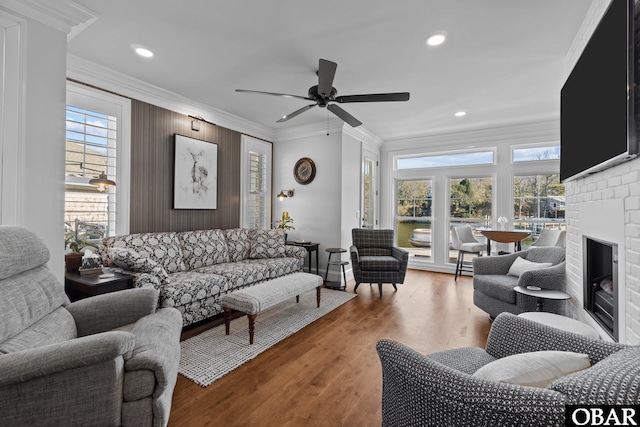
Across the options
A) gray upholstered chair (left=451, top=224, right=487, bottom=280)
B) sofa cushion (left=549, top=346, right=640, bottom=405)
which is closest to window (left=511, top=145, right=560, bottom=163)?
gray upholstered chair (left=451, top=224, right=487, bottom=280)

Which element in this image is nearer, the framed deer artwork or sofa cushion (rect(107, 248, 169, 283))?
sofa cushion (rect(107, 248, 169, 283))

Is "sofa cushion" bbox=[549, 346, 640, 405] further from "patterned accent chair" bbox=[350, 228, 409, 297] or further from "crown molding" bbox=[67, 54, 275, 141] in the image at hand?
"crown molding" bbox=[67, 54, 275, 141]

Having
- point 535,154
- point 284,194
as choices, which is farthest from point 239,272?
point 535,154

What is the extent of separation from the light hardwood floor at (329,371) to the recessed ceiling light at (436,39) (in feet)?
8.67

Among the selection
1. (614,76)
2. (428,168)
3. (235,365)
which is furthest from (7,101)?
(428,168)

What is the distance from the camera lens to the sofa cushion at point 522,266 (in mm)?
3158

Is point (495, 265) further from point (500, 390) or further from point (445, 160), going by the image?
point (500, 390)

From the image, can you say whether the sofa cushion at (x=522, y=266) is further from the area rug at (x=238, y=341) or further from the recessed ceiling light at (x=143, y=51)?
the recessed ceiling light at (x=143, y=51)

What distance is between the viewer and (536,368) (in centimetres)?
102

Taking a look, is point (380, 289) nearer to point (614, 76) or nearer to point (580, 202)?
point (580, 202)

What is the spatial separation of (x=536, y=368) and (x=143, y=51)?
3.57 m

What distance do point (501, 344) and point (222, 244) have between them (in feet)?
11.4

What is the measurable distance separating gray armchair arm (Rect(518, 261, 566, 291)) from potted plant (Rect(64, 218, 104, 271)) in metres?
4.04

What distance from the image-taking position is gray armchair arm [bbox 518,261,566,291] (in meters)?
2.80
